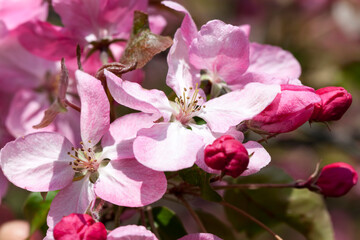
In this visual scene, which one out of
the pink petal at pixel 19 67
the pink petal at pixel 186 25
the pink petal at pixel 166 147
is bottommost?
the pink petal at pixel 19 67

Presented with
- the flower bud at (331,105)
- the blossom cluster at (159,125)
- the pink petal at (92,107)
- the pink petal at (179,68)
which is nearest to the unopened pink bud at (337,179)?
the blossom cluster at (159,125)

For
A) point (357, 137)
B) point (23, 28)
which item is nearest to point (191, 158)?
point (23, 28)

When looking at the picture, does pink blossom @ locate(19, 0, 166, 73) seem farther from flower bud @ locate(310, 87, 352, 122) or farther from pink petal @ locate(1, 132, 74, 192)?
flower bud @ locate(310, 87, 352, 122)

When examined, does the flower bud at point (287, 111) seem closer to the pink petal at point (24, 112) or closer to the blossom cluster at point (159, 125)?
the blossom cluster at point (159, 125)

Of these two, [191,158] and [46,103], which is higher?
[191,158]

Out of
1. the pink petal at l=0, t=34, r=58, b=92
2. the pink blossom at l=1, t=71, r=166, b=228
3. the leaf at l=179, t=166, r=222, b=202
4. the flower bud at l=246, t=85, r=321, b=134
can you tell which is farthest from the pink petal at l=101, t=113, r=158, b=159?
the pink petal at l=0, t=34, r=58, b=92

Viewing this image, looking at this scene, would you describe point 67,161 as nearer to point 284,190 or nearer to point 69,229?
point 69,229

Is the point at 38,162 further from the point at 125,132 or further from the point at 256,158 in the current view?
the point at 256,158
